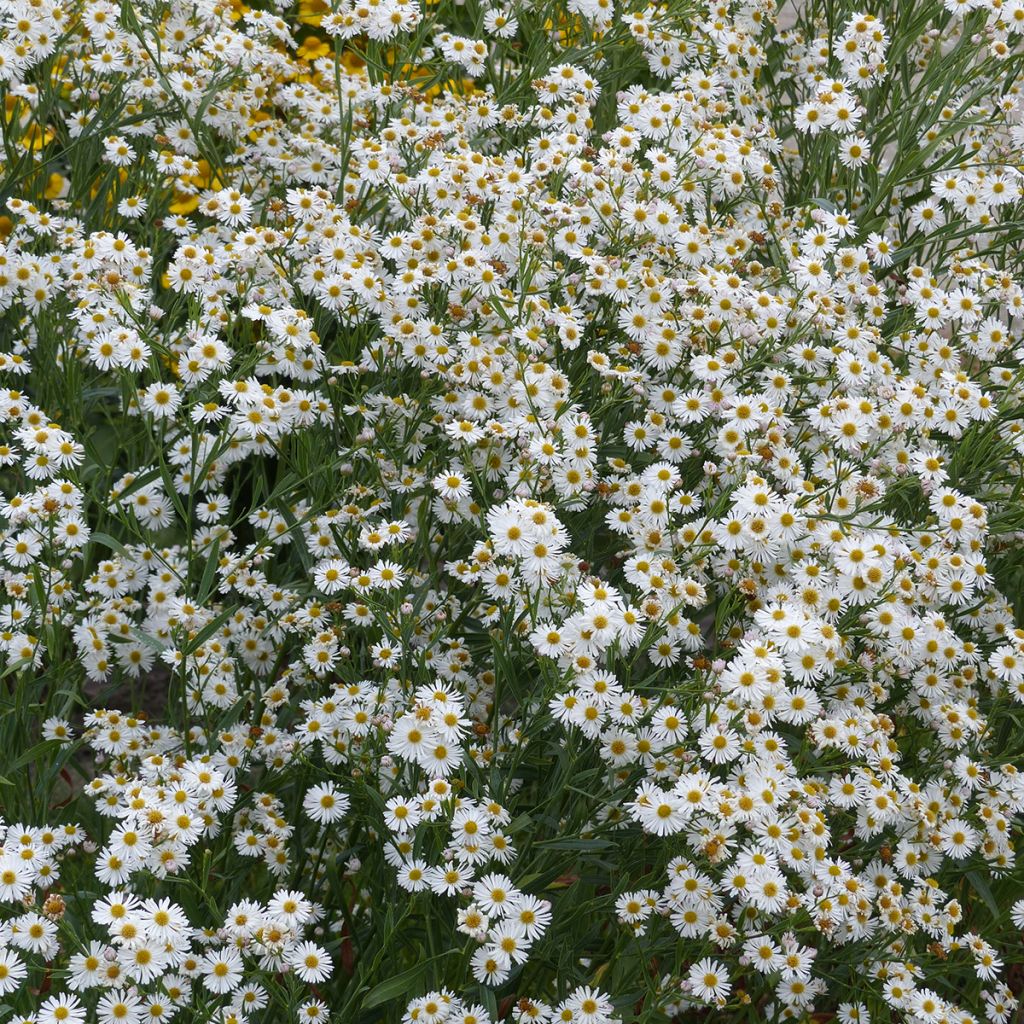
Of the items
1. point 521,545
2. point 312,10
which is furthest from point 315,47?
point 521,545

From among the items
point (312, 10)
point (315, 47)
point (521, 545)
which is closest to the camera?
point (521, 545)

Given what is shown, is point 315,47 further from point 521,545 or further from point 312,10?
point 521,545

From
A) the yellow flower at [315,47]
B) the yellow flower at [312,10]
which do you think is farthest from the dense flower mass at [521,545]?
the yellow flower at [315,47]

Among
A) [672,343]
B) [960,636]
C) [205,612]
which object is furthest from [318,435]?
[960,636]

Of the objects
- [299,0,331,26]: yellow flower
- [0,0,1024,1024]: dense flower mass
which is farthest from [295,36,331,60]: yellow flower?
[0,0,1024,1024]: dense flower mass

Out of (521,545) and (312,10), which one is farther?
(312,10)

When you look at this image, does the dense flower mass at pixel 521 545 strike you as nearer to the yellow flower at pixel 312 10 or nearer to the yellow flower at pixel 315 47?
the yellow flower at pixel 312 10

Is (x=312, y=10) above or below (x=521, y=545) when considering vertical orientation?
above

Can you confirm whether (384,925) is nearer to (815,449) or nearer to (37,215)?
(815,449)
